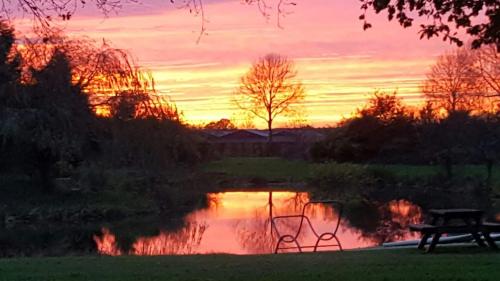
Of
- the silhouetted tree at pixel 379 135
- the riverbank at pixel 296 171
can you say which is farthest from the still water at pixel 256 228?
the silhouetted tree at pixel 379 135

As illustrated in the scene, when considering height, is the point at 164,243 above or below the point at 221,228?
below

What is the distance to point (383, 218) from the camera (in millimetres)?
25297

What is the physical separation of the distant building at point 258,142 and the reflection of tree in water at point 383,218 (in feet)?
65.2

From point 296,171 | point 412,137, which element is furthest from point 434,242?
point 296,171

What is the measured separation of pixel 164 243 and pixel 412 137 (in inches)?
1044

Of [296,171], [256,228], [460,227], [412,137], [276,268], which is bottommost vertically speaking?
[256,228]

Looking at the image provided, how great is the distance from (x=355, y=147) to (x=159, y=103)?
60.7ft

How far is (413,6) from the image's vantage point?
7.65 metres

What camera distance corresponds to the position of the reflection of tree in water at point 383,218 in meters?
20.3

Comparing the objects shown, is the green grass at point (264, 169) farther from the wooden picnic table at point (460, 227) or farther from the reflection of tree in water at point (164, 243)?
the wooden picnic table at point (460, 227)

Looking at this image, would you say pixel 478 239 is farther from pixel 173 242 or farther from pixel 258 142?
pixel 258 142

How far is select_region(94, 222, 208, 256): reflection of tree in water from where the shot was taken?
57.9 feet

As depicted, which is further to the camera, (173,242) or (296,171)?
(296,171)

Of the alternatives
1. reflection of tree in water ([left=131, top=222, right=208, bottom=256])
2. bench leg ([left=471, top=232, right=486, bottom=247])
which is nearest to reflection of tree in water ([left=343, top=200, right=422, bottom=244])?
reflection of tree in water ([left=131, top=222, right=208, bottom=256])
